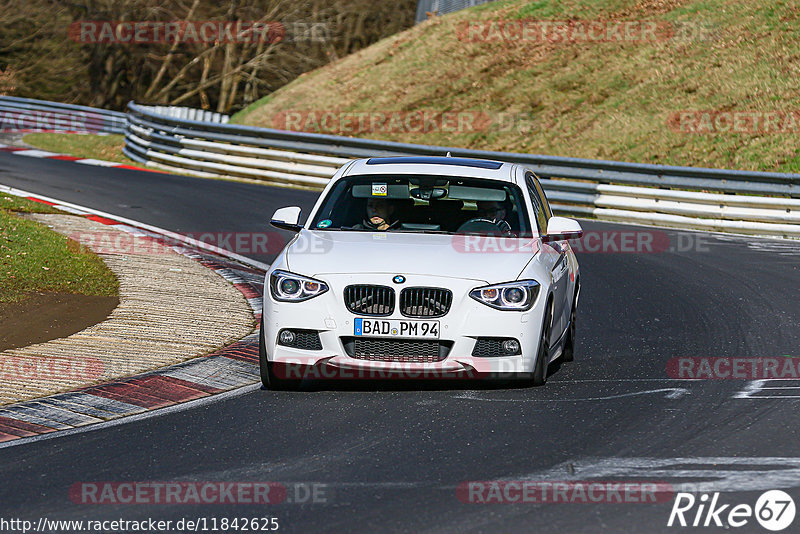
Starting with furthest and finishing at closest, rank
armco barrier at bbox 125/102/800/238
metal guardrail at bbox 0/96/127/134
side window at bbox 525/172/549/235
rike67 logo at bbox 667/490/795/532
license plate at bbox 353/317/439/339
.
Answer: metal guardrail at bbox 0/96/127/134, armco barrier at bbox 125/102/800/238, side window at bbox 525/172/549/235, license plate at bbox 353/317/439/339, rike67 logo at bbox 667/490/795/532

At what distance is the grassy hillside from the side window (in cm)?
1616

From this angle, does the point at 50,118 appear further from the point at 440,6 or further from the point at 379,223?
the point at 379,223

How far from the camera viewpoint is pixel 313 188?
23.8 meters

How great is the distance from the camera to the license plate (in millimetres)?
7871

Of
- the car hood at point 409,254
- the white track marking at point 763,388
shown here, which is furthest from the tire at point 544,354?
the white track marking at point 763,388

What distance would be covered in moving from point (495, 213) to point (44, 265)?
563cm

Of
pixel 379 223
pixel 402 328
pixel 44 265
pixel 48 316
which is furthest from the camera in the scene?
pixel 44 265

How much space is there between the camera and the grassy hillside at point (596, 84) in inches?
1097

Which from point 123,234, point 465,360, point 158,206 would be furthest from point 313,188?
point 465,360

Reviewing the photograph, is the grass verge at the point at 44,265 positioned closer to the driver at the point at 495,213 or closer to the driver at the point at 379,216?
the driver at the point at 379,216

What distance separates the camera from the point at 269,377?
8281mm

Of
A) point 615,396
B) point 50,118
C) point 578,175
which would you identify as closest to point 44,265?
point 615,396

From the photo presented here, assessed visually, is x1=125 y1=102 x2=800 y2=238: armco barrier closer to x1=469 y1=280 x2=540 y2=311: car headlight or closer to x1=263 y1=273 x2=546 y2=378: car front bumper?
x1=469 y1=280 x2=540 y2=311: car headlight

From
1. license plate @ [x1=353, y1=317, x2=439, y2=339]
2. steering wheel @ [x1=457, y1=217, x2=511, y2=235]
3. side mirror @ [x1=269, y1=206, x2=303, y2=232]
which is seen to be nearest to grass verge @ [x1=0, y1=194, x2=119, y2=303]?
side mirror @ [x1=269, y1=206, x2=303, y2=232]
